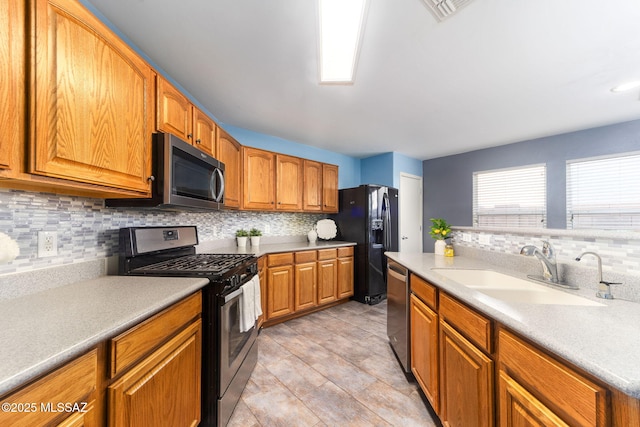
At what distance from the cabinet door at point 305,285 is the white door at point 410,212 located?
2.18 m

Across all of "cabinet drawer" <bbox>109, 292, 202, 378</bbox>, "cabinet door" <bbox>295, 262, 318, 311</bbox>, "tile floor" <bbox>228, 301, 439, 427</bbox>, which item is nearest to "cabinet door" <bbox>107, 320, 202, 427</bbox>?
"cabinet drawer" <bbox>109, 292, 202, 378</bbox>

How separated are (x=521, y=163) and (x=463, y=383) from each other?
3995mm

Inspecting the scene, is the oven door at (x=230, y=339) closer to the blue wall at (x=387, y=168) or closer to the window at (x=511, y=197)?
the blue wall at (x=387, y=168)

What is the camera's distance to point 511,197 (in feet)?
12.7

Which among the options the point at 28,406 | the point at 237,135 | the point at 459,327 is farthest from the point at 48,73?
the point at 237,135

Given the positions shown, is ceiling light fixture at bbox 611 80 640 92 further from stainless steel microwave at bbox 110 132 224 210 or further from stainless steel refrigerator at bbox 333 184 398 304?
stainless steel microwave at bbox 110 132 224 210

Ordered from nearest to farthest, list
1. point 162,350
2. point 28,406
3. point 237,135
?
point 28,406, point 162,350, point 237,135

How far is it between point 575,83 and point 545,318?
254cm

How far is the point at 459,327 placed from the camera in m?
1.13

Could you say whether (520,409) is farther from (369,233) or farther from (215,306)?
(369,233)

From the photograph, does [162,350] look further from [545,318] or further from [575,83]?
[575,83]

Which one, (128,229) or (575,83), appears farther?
(575,83)

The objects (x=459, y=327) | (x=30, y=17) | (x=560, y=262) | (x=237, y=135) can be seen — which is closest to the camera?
(x=30, y=17)

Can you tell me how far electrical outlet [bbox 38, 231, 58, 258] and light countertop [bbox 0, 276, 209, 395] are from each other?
0.57 ft
